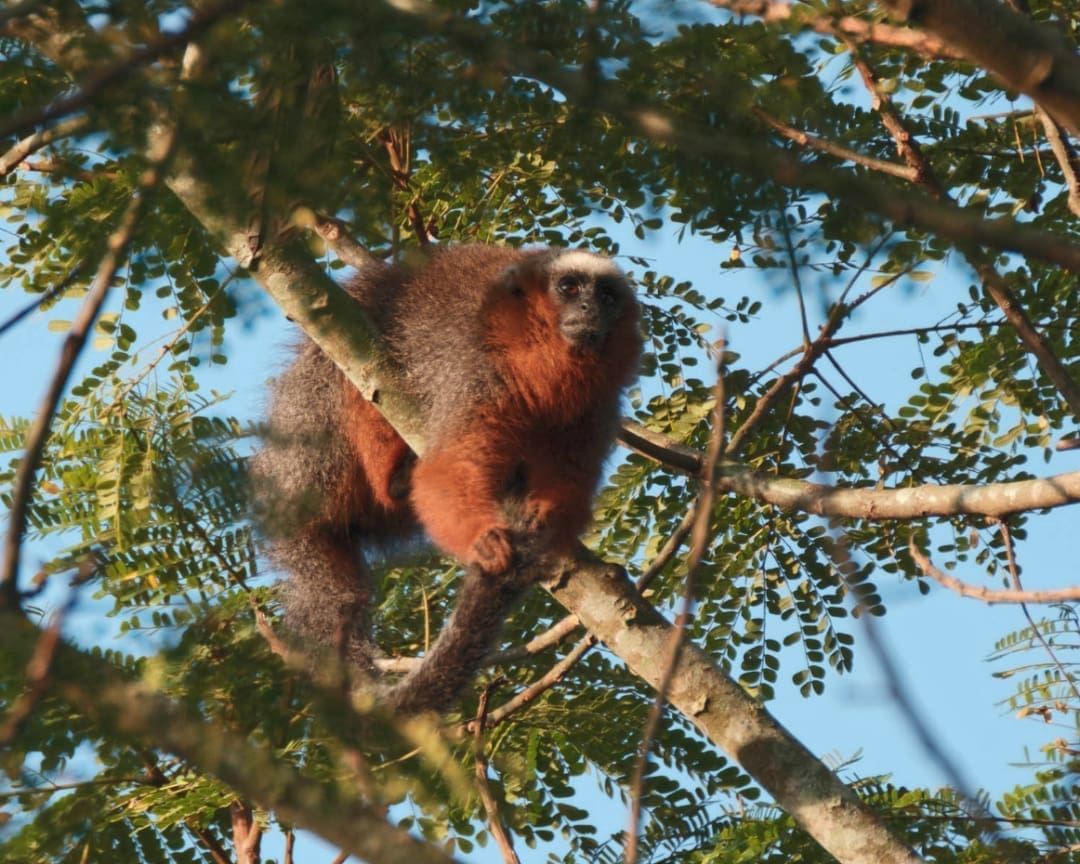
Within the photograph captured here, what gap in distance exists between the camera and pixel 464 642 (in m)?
5.21

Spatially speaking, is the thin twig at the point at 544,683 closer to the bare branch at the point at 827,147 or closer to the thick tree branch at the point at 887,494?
the thick tree branch at the point at 887,494

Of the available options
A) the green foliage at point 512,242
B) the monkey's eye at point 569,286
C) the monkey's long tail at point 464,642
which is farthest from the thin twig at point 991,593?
the monkey's eye at point 569,286

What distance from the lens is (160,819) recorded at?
4703 millimetres

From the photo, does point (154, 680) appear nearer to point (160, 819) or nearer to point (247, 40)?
point (247, 40)

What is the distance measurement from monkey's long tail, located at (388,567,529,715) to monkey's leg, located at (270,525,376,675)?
0.71 m

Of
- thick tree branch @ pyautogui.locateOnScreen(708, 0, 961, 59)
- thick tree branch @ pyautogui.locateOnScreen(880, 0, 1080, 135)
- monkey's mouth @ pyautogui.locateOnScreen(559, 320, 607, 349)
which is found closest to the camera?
thick tree branch @ pyautogui.locateOnScreen(880, 0, 1080, 135)

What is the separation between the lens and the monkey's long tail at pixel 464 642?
5.21 m

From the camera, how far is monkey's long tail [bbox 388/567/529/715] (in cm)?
521

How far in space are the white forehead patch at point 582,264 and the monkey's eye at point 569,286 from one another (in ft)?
0.15

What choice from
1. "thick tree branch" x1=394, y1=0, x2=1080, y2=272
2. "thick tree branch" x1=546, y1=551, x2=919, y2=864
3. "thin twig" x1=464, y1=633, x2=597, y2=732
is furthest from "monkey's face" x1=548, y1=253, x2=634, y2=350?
"thick tree branch" x1=394, y1=0, x2=1080, y2=272

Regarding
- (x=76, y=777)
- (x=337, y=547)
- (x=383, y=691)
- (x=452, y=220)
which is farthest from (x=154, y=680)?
(x=452, y=220)

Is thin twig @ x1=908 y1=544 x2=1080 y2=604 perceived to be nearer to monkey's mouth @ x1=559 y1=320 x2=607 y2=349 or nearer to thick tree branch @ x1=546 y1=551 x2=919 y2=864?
thick tree branch @ x1=546 y1=551 x2=919 y2=864

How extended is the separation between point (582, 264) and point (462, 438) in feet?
3.57

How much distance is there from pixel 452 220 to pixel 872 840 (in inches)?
156
